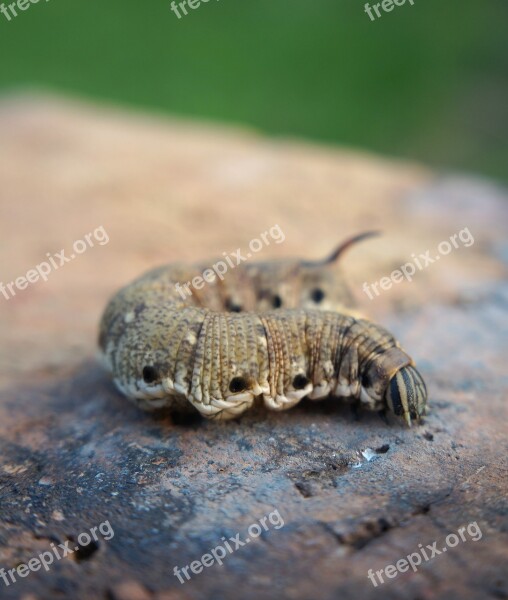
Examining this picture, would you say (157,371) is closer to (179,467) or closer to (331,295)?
(179,467)

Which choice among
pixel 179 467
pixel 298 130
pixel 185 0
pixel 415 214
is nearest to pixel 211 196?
pixel 415 214

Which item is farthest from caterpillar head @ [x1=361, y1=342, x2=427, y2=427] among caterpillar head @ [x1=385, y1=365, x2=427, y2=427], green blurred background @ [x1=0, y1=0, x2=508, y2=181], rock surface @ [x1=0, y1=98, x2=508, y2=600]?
green blurred background @ [x1=0, y1=0, x2=508, y2=181]

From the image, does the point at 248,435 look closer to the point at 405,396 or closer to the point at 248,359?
the point at 248,359

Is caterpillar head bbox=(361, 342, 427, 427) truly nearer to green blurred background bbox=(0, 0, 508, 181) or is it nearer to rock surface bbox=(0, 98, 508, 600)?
rock surface bbox=(0, 98, 508, 600)

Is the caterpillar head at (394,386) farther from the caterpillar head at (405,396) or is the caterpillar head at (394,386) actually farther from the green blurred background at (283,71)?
the green blurred background at (283,71)

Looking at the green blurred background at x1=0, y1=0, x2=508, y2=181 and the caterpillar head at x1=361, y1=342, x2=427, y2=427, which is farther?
the green blurred background at x1=0, y1=0, x2=508, y2=181

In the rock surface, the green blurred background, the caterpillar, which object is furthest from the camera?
the green blurred background

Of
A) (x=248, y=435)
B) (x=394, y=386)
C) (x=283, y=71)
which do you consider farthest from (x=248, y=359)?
(x=283, y=71)

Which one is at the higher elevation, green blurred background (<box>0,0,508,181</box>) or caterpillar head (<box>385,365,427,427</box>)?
green blurred background (<box>0,0,508,181</box>)
